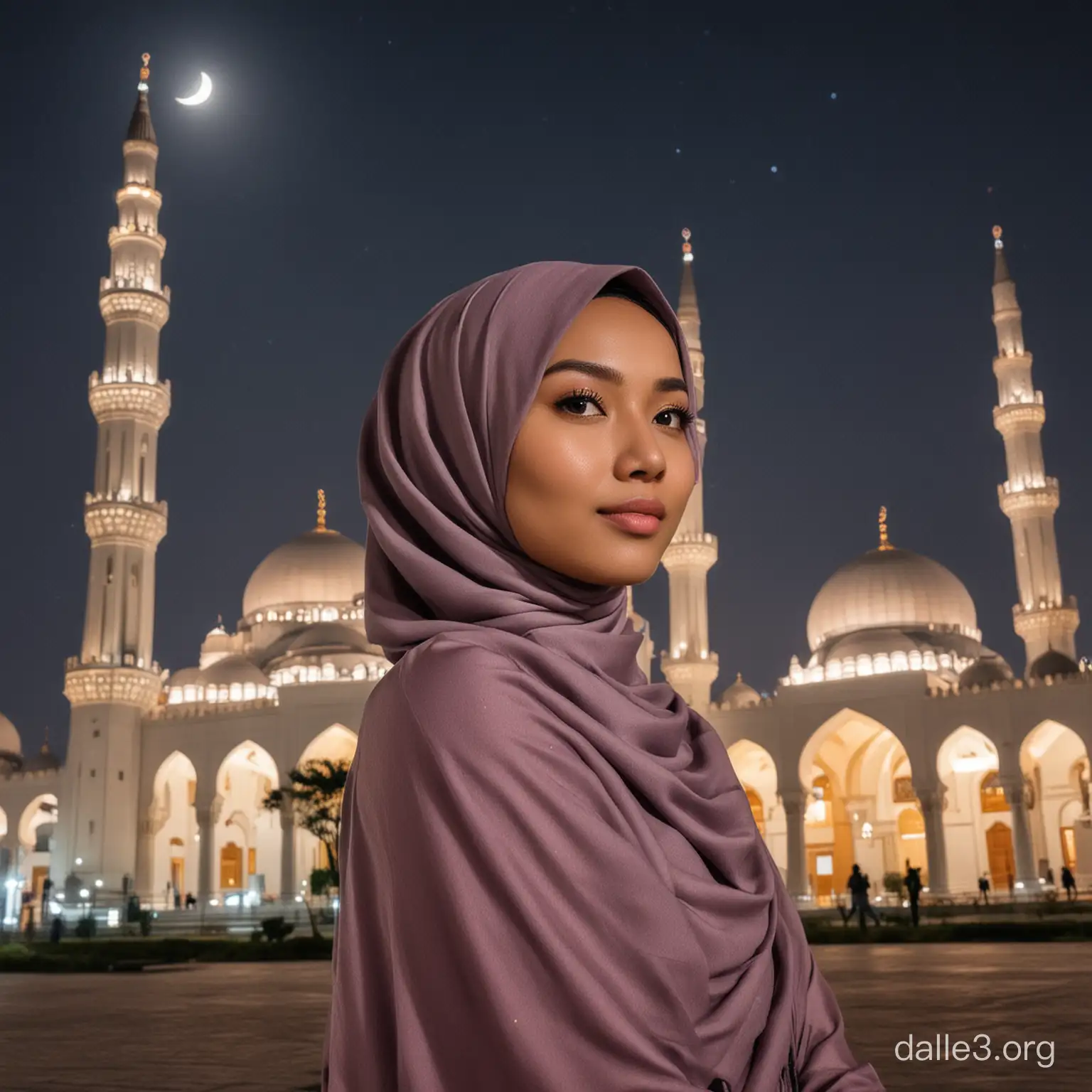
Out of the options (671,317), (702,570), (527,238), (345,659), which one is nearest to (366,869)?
(671,317)

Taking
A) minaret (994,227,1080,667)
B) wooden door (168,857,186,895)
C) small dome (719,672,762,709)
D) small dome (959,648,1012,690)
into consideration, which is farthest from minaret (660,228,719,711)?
wooden door (168,857,186,895)

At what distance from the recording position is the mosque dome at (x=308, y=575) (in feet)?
101

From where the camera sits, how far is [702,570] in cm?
2384

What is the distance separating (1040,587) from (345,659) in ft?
44.9

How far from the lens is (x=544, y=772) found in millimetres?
1062

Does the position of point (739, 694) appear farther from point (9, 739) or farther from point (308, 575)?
point (9, 739)

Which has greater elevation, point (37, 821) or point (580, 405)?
point (37, 821)

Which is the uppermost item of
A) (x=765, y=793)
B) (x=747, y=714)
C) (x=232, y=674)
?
(x=232, y=674)

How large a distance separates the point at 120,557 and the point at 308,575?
8.81 m

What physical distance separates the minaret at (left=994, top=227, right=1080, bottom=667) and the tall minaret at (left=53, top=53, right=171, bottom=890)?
49.8 ft

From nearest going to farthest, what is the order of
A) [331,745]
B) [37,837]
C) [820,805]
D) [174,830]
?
[331,745]
[820,805]
[174,830]
[37,837]

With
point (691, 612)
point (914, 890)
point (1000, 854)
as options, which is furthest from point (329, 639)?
point (914, 890)

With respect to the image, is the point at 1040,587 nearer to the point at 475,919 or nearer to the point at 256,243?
the point at 256,243

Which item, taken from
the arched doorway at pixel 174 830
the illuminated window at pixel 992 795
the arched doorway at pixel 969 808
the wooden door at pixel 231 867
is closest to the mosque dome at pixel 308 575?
the arched doorway at pixel 174 830
